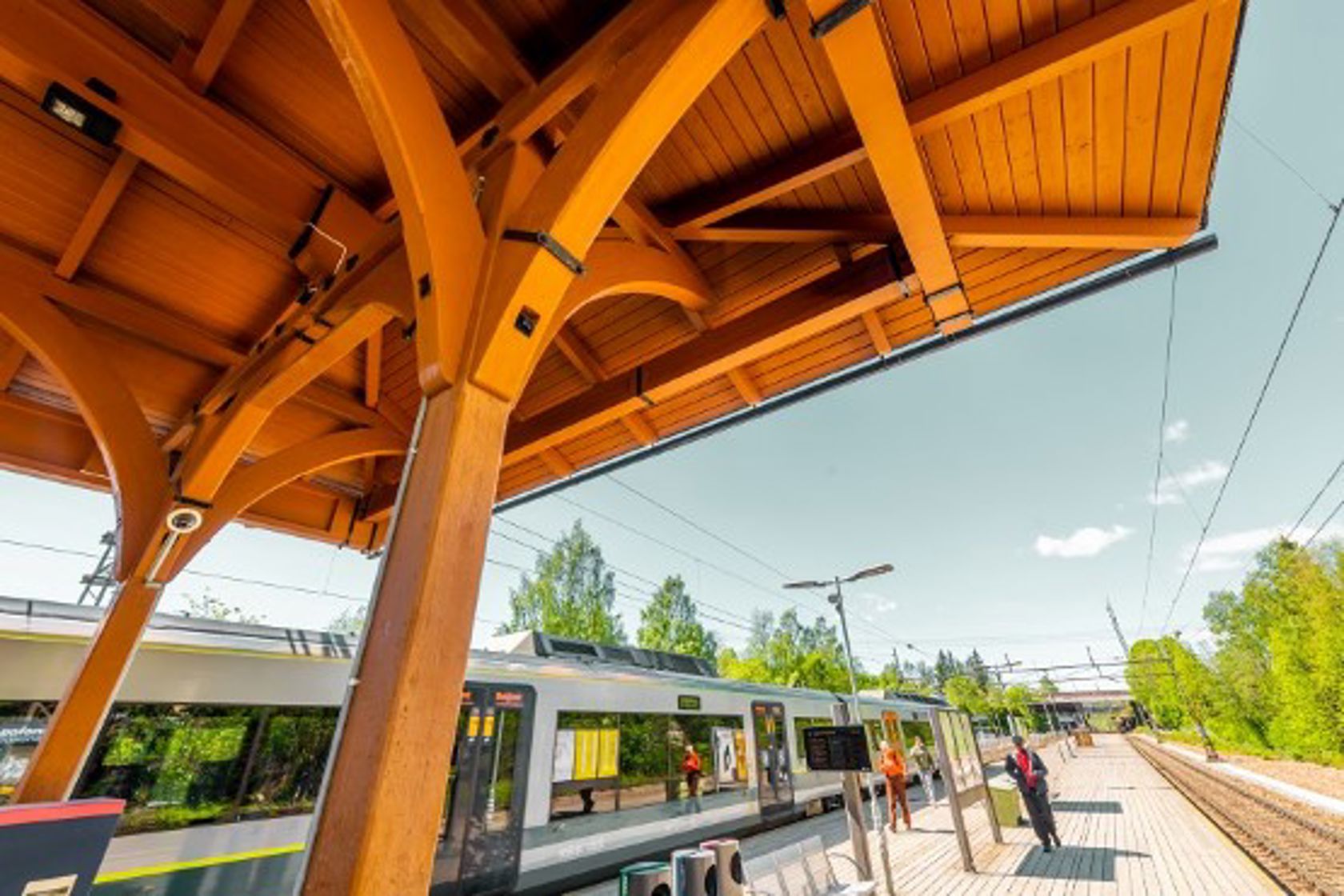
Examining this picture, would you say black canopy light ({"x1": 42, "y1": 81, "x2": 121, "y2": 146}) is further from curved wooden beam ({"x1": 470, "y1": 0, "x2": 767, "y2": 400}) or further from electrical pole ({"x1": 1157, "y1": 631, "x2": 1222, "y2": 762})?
electrical pole ({"x1": 1157, "y1": 631, "x2": 1222, "y2": 762})

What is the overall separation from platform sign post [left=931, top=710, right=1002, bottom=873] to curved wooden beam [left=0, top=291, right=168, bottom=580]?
8.67 m

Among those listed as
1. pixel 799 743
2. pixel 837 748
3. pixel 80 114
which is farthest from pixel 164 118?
pixel 799 743

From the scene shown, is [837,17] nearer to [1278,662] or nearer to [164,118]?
[164,118]

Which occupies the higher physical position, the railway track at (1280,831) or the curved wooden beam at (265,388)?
the curved wooden beam at (265,388)

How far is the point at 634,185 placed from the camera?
3766mm

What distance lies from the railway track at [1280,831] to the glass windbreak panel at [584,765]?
7.24m

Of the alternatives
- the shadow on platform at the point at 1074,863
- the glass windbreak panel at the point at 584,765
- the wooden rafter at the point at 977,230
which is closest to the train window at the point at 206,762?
the glass windbreak panel at the point at 584,765

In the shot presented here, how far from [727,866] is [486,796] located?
424 cm

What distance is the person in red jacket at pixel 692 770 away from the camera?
789 centimetres

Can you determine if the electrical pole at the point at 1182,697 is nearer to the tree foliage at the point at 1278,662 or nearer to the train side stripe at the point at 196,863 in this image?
the tree foliage at the point at 1278,662

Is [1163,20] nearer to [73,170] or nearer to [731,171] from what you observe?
[731,171]

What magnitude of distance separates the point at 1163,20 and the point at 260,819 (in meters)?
7.34

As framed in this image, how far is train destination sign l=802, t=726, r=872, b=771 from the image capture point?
4.78 metres

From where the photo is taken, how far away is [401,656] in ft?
5.12
